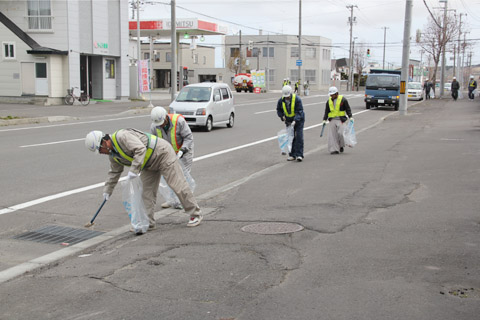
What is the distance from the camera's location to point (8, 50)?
3362 centimetres

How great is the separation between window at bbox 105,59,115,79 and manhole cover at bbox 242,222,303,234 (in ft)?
107

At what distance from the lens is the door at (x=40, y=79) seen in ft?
Answer: 109

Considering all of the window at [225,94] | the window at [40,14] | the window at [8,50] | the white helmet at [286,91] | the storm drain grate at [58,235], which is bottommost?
the storm drain grate at [58,235]

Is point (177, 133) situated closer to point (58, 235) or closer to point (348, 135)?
point (58, 235)

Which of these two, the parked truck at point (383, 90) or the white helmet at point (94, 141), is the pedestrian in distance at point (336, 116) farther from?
the parked truck at point (383, 90)

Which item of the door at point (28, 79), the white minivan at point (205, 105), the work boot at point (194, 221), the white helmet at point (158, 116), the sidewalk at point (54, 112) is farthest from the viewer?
the door at point (28, 79)

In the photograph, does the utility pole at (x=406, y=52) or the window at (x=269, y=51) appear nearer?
the utility pole at (x=406, y=52)

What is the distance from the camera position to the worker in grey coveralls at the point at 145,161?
646cm

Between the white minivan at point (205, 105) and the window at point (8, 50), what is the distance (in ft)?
56.4

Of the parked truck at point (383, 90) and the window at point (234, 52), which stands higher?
the window at point (234, 52)

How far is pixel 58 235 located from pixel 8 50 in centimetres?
3000

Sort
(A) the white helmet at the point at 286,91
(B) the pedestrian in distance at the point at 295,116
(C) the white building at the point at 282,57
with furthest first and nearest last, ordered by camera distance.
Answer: (C) the white building at the point at 282,57 → (B) the pedestrian in distance at the point at 295,116 → (A) the white helmet at the point at 286,91

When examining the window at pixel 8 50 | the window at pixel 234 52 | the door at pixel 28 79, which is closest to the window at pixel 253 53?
the window at pixel 234 52

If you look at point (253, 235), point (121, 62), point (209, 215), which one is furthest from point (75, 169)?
point (121, 62)
